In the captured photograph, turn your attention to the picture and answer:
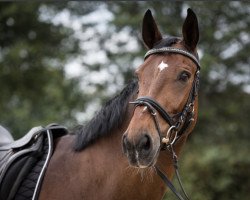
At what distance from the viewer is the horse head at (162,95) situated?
11.0ft

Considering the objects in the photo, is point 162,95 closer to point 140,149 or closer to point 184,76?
point 184,76

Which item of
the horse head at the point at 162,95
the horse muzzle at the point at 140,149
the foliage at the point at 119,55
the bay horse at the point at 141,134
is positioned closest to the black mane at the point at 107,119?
the bay horse at the point at 141,134

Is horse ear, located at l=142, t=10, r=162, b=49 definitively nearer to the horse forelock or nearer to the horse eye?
the horse forelock

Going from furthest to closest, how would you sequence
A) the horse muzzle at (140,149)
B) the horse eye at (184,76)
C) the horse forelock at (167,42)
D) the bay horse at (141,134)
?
the horse forelock at (167,42) → the horse eye at (184,76) → the bay horse at (141,134) → the horse muzzle at (140,149)

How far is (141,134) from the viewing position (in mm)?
3322

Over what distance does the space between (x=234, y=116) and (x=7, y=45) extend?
7759mm

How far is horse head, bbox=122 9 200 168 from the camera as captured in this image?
335 centimetres

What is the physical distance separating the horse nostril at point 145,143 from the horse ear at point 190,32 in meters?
0.92

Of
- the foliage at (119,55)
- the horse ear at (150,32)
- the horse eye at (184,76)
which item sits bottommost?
the foliage at (119,55)

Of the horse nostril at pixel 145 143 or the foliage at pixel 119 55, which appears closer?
the horse nostril at pixel 145 143

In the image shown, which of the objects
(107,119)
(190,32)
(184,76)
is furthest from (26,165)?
(190,32)

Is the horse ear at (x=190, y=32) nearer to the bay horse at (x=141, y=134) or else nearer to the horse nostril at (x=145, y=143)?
the bay horse at (x=141, y=134)

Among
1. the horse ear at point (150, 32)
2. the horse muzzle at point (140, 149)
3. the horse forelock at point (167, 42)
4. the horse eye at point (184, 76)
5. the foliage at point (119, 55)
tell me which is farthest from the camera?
the foliage at point (119, 55)

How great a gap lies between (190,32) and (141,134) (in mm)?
1037
